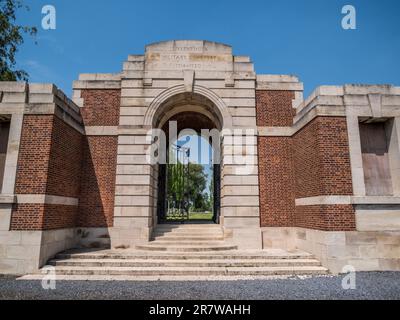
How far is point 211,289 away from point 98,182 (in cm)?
610

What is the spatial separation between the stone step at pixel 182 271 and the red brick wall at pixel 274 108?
539 centimetres

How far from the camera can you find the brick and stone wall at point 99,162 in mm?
9594

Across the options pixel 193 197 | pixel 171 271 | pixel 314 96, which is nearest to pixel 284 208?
pixel 314 96

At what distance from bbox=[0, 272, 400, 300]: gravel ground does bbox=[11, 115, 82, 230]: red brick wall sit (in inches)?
66.1

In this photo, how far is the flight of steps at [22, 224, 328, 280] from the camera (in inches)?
274

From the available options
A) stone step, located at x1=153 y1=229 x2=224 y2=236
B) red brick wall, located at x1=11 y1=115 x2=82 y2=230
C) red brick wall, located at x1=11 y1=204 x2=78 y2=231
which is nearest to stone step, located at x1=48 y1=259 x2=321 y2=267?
red brick wall, located at x1=11 y1=204 x2=78 y2=231

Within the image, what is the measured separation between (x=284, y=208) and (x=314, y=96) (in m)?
4.08

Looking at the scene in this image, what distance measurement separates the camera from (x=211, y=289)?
18.6 ft

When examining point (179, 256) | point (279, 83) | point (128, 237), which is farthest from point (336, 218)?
point (128, 237)

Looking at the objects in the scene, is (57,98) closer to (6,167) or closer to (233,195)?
(6,167)

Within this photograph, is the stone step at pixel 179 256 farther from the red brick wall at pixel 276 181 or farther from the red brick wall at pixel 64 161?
the red brick wall at pixel 64 161

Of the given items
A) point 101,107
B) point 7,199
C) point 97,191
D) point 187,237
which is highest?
point 101,107

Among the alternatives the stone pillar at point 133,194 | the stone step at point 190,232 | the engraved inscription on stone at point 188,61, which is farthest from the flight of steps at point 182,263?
the engraved inscription on stone at point 188,61

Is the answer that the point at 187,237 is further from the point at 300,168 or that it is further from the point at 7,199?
the point at 7,199
